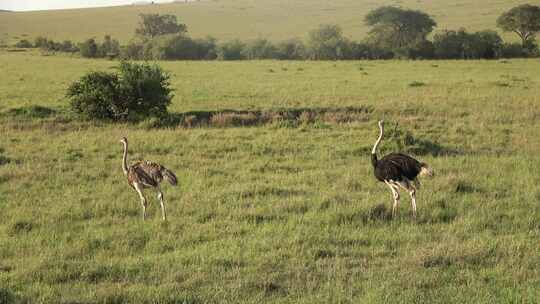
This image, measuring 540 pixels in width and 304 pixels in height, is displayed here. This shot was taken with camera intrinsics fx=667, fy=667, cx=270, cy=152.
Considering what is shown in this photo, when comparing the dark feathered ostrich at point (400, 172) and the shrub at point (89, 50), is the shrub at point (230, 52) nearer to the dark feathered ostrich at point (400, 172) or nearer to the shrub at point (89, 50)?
the shrub at point (89, 50)

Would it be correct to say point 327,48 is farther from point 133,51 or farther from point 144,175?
point 144,175

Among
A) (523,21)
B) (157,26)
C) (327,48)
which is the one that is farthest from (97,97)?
(157,26)

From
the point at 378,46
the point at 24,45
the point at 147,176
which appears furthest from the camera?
the point at 24,45

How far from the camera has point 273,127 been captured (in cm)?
1736

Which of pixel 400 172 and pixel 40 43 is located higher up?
pixel 40 43

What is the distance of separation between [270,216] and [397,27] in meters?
55.5

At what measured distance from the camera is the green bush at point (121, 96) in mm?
18516

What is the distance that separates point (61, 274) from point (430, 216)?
488 cm

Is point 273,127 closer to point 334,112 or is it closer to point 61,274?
point 334,112

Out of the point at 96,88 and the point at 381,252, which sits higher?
the point at 96,88

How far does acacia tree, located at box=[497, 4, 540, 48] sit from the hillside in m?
14.0

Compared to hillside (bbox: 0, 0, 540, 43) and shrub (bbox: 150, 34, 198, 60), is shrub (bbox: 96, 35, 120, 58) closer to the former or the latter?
shrub (bbox: 150, 34, 198, 60)

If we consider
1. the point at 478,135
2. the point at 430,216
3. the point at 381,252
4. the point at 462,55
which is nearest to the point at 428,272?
the point at 381,252

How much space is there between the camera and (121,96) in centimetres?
1886
